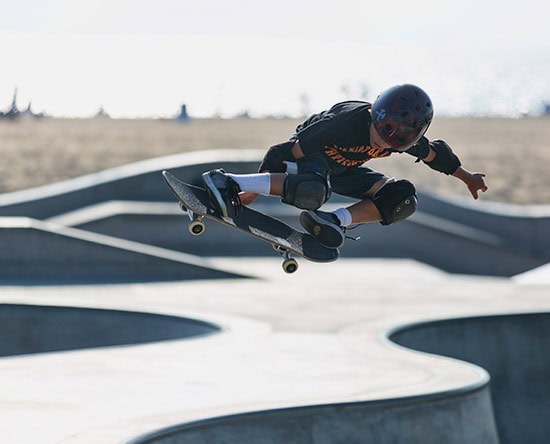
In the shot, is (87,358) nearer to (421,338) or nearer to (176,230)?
(421,338)

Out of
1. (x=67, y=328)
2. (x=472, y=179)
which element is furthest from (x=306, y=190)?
(x=67, y=328)

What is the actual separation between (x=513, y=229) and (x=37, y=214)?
10.9 metres

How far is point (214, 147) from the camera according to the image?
56125mm

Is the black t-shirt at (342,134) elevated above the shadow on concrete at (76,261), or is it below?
above

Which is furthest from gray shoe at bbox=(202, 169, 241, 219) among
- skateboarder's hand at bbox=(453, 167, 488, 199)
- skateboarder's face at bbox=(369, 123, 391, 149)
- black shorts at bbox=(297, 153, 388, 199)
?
skateboarder's hand at bbox=(453, 167, 488, 199)

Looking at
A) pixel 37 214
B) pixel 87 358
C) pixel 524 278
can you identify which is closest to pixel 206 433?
pixel 87 358

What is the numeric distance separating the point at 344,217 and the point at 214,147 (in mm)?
47612

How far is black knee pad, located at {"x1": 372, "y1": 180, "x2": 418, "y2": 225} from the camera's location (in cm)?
881

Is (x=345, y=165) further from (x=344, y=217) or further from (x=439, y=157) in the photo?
(x=439, y=157)

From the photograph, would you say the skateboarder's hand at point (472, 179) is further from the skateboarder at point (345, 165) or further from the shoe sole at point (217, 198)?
the shoe sole at point (217, 198)

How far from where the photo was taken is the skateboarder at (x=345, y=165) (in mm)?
7977

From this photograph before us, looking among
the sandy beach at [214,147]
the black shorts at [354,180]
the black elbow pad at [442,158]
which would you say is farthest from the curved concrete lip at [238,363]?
the sandy beach at [214,147]

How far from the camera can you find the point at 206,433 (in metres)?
7.96

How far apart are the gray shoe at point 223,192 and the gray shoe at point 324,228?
0.55m
